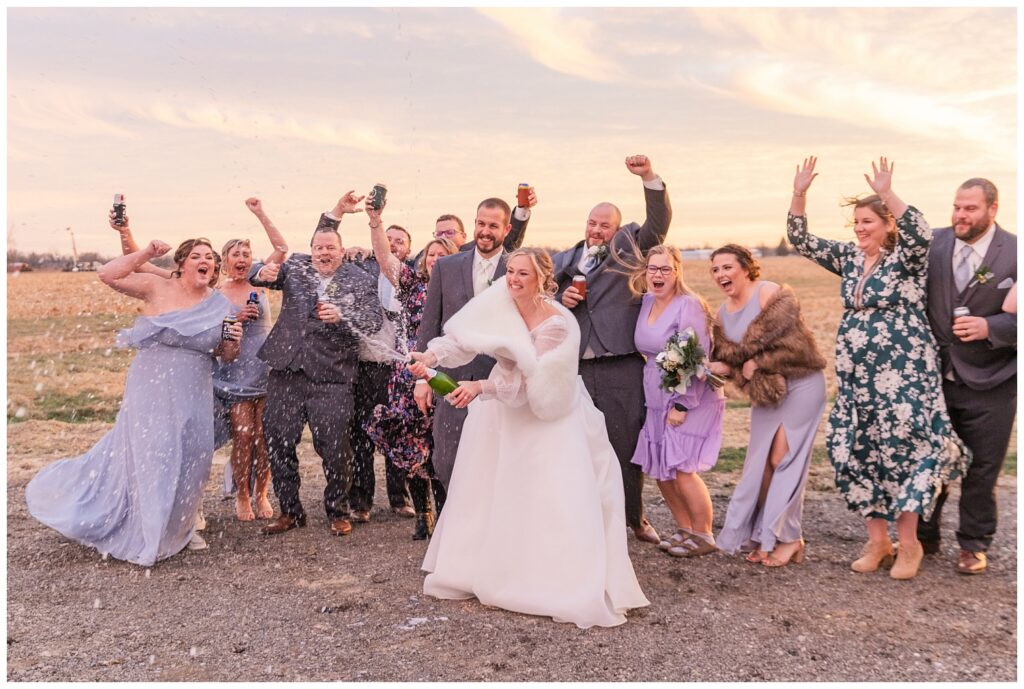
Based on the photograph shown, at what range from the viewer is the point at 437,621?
5.88m

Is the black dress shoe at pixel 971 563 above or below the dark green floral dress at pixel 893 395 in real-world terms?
below

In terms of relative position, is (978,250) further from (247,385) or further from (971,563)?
(247,385)

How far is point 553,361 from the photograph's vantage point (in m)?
5.92

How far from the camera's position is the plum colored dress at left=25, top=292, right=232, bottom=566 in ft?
23.9

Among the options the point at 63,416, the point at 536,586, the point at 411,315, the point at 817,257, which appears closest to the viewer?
the point at 536,586

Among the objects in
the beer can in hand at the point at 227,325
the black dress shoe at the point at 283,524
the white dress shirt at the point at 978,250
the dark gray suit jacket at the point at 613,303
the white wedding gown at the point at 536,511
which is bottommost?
the black dress shoe at the point at 283,524

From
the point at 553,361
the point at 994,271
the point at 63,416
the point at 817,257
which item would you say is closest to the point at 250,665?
the point at 553,361

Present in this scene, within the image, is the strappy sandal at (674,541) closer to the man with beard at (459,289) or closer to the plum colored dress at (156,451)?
the man with beard at (459,289)

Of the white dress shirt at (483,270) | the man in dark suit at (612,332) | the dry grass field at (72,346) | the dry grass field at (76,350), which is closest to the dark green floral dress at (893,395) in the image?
the man in dark suit at (612,332)

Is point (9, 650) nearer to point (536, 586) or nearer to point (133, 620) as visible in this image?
point (133, 620)

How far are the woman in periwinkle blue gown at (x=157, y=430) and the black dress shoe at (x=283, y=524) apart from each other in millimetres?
576

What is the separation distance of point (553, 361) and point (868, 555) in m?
2.83

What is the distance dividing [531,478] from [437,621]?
1.00 meters

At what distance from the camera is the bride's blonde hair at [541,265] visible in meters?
6.09
